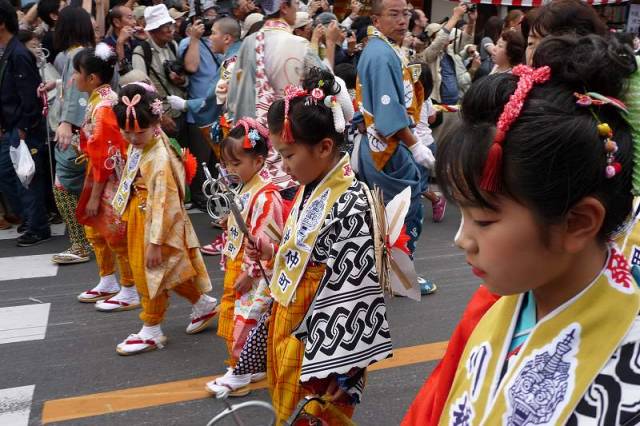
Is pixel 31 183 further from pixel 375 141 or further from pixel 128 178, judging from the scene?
pixel 375 141

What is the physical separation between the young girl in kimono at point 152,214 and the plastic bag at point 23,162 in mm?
2162

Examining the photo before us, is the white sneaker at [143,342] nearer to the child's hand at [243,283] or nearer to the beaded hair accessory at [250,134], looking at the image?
the child's hand at [243,283]

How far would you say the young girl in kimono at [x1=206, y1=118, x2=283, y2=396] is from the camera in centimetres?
313

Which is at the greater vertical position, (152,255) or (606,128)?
(606,128)

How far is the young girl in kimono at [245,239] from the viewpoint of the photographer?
3.13 m

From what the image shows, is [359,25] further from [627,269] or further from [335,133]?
[627,269]

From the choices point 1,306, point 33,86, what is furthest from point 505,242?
point 33,86

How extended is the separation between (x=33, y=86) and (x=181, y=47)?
5.19ft

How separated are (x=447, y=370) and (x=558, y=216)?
1.52 ft

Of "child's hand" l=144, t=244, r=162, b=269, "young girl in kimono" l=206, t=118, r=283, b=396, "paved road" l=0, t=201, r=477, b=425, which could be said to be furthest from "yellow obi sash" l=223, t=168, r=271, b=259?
"paved road" l=0, t=201, r=477, b=425

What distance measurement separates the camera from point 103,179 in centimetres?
444

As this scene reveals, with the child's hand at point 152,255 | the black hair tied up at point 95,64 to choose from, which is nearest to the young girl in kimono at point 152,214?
the child's hand at point 152,255

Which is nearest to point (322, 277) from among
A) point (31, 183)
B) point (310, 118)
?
point (310, 118)

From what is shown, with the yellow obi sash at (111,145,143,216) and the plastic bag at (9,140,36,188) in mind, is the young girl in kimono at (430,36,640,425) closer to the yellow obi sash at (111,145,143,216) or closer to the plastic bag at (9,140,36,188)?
the yellow obi sash at (111,145,143,216)
